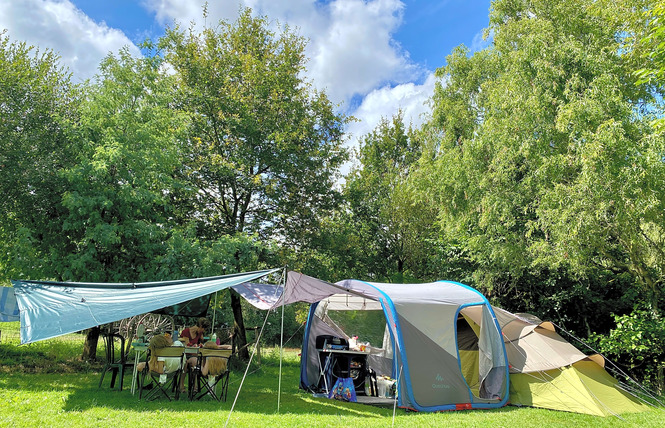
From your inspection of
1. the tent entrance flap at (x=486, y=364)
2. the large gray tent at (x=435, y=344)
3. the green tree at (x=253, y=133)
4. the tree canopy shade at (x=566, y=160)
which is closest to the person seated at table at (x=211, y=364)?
the large gray tent at (x=435, y=344)

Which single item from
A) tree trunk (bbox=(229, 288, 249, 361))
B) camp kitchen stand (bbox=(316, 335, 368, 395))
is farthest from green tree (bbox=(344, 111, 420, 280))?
camp kitchen stand (bbox=(316, 335, 368, 395))

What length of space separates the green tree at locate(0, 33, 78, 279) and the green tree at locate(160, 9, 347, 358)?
8.67 ft

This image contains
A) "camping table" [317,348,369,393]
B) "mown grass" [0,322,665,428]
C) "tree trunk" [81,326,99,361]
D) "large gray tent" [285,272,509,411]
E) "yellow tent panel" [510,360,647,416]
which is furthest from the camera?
"tree trunk" [81,326,99,361]

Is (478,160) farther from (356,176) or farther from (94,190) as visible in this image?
(94,190)

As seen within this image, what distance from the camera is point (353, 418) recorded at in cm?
542

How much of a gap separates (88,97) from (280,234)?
5.11m

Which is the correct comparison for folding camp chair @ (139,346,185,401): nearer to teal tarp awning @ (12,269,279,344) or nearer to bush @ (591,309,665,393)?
teal tarp awning @ (12,269,279,344)

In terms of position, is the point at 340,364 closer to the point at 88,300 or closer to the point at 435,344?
the point at 435,344

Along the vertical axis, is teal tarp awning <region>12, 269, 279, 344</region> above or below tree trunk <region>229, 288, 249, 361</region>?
above

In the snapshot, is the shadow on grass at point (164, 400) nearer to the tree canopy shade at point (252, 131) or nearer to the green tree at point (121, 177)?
the green tree at point (121, 177)

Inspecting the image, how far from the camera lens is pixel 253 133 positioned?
10.4 meters

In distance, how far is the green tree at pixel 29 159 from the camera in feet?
25.3

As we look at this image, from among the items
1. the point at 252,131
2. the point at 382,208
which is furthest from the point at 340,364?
the point at 382,208

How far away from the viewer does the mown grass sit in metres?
4.74
